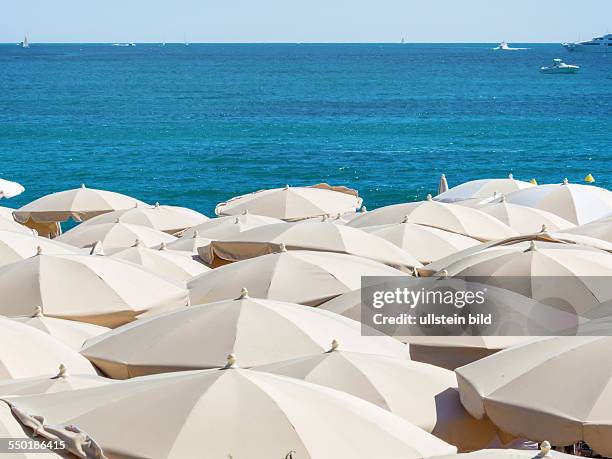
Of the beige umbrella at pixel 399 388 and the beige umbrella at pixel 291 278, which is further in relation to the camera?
the beige umbrella at pixel 291 278

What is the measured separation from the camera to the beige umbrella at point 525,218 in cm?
1556

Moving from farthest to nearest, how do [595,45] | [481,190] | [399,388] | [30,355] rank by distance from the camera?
[595,45]
[481,190]
[30,355]
[399,388]

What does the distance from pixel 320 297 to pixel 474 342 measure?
1.79 meters

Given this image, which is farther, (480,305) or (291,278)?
(291,278)

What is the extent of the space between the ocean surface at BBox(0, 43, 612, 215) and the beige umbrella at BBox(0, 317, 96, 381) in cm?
2687

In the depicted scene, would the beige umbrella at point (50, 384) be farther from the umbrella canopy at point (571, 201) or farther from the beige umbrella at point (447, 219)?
the umbrella canopy at point (571, 201)

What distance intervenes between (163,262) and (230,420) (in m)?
6.70

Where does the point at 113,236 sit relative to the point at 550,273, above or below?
below

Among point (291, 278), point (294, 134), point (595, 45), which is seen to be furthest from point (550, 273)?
point (595, 45)

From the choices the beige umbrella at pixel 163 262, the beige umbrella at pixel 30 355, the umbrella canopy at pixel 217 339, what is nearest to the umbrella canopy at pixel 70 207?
the beige umbrella at pixel 163 262

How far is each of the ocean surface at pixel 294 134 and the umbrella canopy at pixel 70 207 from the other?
16.1 meters

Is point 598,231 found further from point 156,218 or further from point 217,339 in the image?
point 156,218

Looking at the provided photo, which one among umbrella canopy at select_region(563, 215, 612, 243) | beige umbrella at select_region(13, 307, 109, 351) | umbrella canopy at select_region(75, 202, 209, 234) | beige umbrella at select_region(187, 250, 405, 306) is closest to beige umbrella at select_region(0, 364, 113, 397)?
beige umbrella at select_region(13, 307, 109, 351)

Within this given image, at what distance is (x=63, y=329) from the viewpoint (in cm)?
918
